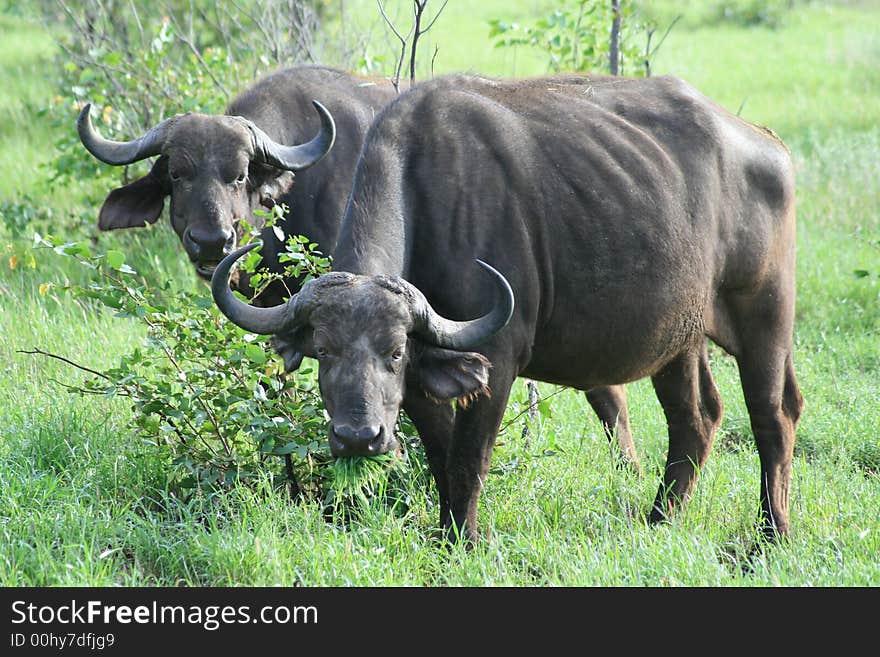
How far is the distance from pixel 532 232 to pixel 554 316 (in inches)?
14.3

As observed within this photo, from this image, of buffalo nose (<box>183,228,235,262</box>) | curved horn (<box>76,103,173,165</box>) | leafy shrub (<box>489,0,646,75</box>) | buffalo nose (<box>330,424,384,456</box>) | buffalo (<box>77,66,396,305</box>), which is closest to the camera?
buffalo nose (<box>330,424,384,456</box>)

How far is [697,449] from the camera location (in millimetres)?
5270

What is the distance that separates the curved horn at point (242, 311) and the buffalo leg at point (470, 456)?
88 centimetres

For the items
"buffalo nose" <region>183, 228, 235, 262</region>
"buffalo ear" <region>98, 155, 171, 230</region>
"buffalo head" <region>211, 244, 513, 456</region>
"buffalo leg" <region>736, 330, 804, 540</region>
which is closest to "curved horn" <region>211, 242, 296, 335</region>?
"buffalo head" <region>211, 244, 513, 456</region>

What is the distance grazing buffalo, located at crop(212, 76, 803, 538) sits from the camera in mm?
3953

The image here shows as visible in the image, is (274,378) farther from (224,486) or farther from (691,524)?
(691,524)

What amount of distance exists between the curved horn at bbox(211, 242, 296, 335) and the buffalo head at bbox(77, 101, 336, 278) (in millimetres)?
1353

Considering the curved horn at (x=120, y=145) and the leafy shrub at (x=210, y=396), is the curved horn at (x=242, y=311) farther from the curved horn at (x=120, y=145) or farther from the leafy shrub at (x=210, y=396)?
the curved horn at (x=120, y=145)

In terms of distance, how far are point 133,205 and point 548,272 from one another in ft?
8.42

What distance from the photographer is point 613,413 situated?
5.86 metres

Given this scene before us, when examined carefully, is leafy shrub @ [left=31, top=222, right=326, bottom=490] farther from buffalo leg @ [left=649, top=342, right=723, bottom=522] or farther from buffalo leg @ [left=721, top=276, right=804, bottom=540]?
→ buffalo leg @ [left=721, top=276, right=804, bottom=540]

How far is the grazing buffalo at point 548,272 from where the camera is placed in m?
3.95

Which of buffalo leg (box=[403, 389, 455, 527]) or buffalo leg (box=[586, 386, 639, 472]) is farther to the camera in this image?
buffalo leg (box=[586, 386, 639, 472])
